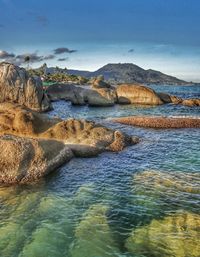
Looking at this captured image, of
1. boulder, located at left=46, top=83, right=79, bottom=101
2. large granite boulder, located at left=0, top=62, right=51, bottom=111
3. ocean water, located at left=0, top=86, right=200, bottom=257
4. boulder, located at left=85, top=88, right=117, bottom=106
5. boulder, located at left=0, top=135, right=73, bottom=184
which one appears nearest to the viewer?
ocean water, located at left=0, top=86, right=200, bottom=257

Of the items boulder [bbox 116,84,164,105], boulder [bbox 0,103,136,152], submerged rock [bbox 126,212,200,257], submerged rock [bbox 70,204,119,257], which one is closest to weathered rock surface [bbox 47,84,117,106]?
boulder [bbox 116,84,164,105]

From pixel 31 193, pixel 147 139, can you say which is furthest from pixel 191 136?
pixel 31 193

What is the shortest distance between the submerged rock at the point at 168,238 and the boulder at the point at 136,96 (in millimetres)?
60171

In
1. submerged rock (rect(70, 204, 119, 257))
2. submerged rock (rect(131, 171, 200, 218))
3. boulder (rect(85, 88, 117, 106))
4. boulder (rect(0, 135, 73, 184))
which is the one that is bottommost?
submerged rock (rect(70, 204, 119, 257))

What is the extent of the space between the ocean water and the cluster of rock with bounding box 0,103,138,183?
78cm

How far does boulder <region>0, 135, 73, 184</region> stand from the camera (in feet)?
64.0

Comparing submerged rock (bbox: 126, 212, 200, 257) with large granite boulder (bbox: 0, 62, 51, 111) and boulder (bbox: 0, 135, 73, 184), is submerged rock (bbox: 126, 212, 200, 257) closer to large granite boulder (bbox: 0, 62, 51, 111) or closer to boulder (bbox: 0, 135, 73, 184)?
boulder (bbox: 0, 135, 73, 184)

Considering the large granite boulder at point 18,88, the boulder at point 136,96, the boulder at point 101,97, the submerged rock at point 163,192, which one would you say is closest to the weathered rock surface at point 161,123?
the large granite boulder at point 18,88

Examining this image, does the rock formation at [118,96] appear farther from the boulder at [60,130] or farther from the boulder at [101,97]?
the boulder at [60,130]

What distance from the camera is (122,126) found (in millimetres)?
42406

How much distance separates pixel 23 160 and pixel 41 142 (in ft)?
6.91

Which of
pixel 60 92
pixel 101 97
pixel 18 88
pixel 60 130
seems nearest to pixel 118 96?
pixel 101 97

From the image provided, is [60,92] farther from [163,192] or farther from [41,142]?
[163,192]

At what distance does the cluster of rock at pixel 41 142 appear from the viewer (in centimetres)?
1966
